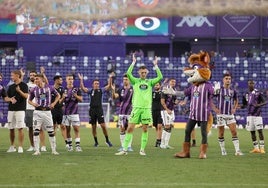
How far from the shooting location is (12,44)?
5591 centimetres

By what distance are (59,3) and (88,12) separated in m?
0.80

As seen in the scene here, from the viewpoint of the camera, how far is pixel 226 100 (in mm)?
20688

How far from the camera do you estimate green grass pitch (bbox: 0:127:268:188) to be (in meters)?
13.3

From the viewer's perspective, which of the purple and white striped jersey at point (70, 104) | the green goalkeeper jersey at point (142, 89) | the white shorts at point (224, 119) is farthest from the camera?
the purple and white striped jersey at point (70, 104)

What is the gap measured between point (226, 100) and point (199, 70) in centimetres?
200

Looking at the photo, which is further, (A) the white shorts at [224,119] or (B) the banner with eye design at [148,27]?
(B) the banner with eye design at [148,27]

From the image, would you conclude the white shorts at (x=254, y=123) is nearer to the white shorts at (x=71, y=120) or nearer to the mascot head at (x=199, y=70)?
the mascot head at (x=199, y=70)

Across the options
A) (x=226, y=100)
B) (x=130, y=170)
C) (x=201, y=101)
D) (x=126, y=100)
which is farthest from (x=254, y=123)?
(x=130, y=170)

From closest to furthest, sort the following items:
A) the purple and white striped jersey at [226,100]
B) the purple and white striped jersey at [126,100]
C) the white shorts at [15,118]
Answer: the purple and white striped jersey at [226,100] < the white shorts at [15,118] < the purple and white striped jersey at [126,100]

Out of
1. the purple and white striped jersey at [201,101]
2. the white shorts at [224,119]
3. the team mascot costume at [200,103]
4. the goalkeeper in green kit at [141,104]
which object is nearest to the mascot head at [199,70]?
the team mascot costume at [200,103]

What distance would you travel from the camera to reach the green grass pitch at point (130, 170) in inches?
523

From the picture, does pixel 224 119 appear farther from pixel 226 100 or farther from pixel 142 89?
pixel 142 89

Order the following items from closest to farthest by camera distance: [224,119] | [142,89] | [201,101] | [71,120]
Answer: [201,101] < [142,89] < [224,119] < [71,120]

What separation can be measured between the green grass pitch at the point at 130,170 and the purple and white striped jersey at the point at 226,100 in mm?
1275
